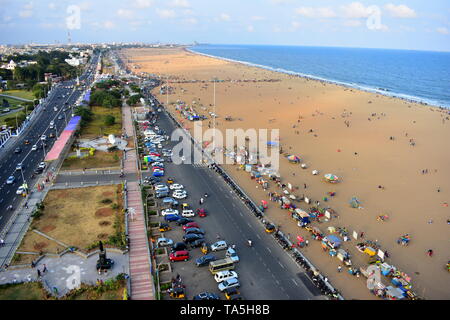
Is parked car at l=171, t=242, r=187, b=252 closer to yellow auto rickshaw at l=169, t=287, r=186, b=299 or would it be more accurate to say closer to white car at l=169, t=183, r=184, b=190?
yellow auto rickshaw at l=169, t=287, r=186, b=299

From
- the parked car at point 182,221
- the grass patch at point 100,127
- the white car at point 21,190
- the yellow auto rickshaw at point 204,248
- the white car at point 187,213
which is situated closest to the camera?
the yellow auto rickshaw at point 204,248

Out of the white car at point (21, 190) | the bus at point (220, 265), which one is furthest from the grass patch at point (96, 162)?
the bus at point (220, 265)

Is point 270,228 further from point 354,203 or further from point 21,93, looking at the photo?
point 21,93

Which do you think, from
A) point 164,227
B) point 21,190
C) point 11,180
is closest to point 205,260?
point 164,227

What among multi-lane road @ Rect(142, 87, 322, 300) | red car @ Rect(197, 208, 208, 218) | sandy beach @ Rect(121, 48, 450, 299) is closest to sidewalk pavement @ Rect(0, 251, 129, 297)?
multi-lane road @ Rect(142, 87, 322, 300)

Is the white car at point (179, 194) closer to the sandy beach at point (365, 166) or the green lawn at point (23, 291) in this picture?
the sandy beach at point (365, 166)
